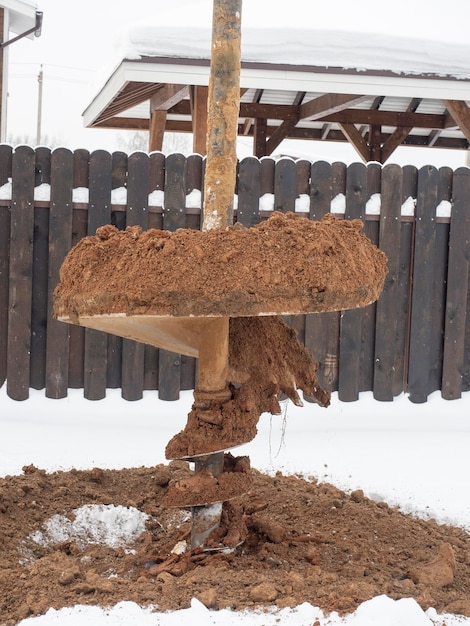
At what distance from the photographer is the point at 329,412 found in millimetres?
6176

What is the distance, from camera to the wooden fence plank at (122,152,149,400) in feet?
19.5

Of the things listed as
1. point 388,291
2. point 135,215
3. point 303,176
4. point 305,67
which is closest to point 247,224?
point 303,176

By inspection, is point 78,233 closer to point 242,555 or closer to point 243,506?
point 243,506

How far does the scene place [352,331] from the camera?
6.25 m

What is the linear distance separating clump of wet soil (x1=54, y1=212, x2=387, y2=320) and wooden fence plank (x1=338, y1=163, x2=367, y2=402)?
3422 millimetres

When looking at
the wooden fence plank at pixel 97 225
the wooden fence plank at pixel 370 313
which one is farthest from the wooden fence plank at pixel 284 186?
the wooden fence plank at pixel 97 225

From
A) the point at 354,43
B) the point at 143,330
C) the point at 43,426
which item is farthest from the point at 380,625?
the point at 354,43

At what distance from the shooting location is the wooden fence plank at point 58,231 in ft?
19.4

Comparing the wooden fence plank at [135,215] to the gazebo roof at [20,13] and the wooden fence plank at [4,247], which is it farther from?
the gazebo roof at [20,13]

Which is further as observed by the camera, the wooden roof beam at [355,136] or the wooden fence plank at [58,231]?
the wooden roof beam at [355,136]

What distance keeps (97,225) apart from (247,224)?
117 centimetres

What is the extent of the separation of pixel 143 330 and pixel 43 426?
2759mm

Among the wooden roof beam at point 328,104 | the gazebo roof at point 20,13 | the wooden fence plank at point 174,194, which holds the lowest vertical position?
the wooden fence plank at point 174,194

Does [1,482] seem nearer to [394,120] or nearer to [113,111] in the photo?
[113,111]
